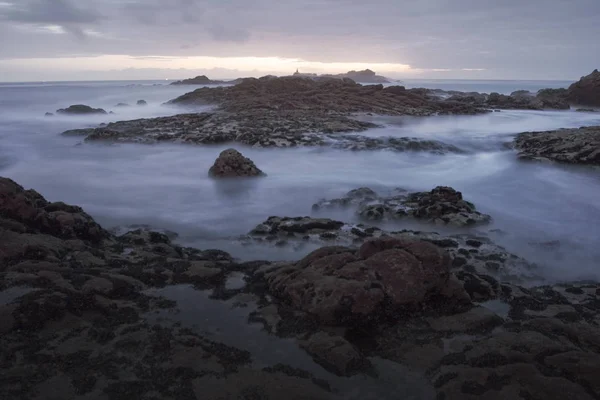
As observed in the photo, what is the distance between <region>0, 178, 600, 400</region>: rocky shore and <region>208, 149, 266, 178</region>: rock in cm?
655

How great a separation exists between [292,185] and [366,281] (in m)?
7.93

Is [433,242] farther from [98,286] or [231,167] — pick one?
[231,167]

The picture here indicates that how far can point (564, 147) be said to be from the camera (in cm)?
1680

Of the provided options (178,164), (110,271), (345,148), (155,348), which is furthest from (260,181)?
(155,348)

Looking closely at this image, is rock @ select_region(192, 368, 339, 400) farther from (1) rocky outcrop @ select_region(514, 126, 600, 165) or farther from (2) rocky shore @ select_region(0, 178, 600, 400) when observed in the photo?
(1) rocky outcrop @ select_region(514, 126, 600, 165)

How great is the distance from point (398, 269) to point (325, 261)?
0.95m

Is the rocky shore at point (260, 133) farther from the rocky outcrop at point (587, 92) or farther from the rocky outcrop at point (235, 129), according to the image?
the rocky outcrop at point (587, 92)

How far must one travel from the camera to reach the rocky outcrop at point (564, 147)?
51.6ft

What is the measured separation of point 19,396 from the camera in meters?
3.53

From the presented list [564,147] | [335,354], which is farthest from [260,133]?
[335,354]

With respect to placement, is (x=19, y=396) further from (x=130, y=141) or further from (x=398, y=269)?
(x=130, y=141)

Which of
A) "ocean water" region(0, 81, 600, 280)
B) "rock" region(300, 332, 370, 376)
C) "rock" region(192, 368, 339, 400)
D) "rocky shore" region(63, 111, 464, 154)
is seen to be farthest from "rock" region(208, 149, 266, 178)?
"rock" region(192, 368, 339, 400)

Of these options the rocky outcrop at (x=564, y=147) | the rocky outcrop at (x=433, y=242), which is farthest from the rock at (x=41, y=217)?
the rocky outcrop at (x=564, y=147)

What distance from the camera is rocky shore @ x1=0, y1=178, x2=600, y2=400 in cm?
384
